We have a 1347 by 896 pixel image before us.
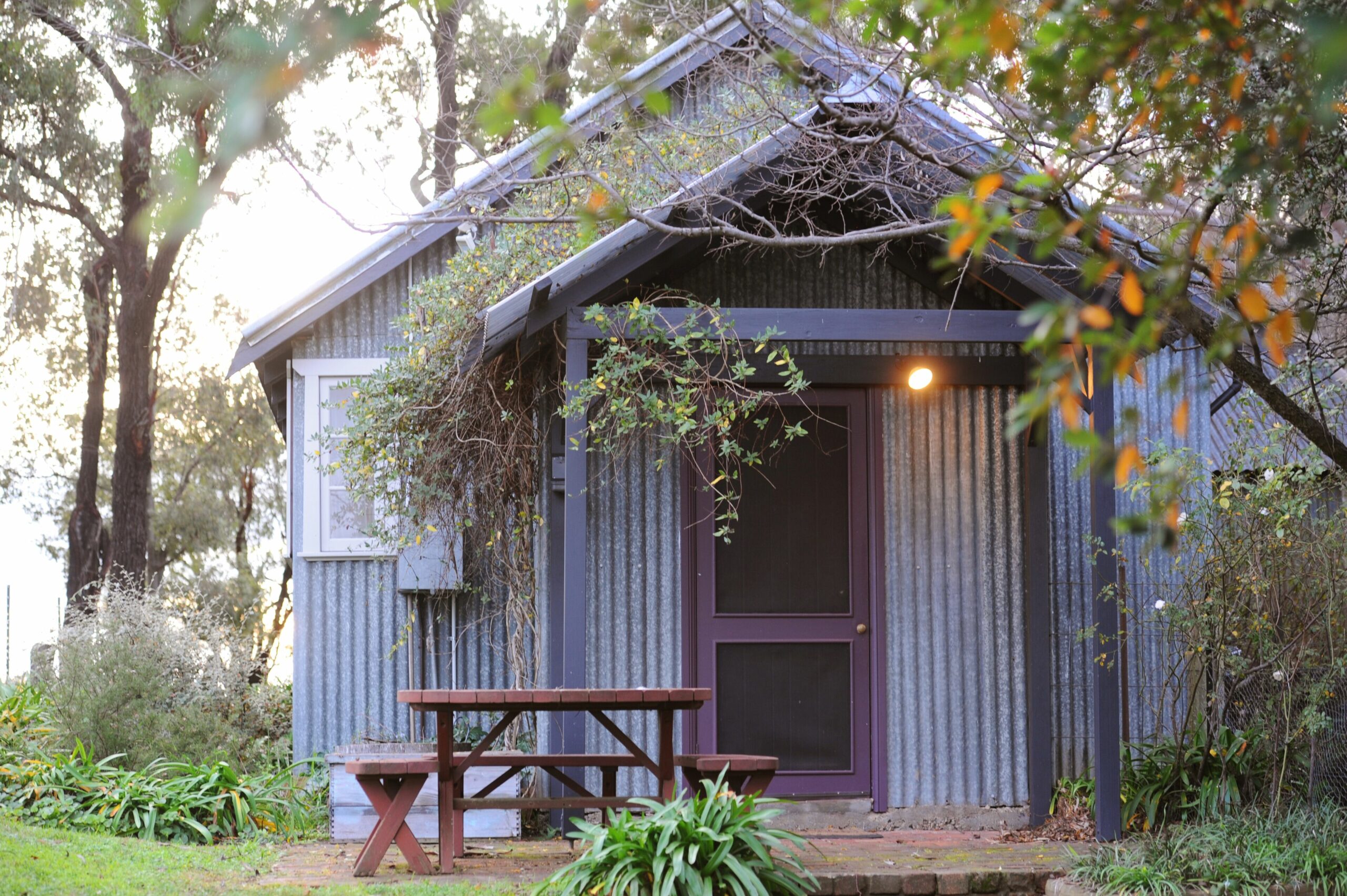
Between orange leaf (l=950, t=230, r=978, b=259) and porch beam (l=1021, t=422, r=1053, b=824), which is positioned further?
porch beam (l=1021, t=422, r=1053, b=824)

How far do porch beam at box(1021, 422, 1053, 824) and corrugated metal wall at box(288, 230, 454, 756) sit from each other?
433 centimetres

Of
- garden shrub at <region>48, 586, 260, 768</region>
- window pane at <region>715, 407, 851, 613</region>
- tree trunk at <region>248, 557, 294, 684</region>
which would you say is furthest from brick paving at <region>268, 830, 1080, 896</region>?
tree trunk at <region>248, 557, 294, 684</region>

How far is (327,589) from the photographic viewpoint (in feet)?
32.0

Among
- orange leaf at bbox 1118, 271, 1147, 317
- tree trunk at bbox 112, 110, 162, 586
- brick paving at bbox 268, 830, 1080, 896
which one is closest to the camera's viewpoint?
orange leaf at bbox 1118, 271, 1147, 317

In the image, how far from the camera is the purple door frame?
27.1 ft

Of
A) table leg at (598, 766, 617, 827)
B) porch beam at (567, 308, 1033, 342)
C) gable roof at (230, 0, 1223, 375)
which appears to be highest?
gable roof at (230, 0, 1223, 375)

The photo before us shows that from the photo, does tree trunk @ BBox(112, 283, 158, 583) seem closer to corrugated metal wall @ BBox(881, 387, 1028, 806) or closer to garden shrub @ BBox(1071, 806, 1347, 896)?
corrugated metal wall @ BBox(881, 387, 1028, 806)

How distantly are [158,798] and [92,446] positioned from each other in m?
13.3

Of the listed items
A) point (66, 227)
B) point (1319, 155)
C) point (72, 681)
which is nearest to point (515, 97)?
point (1319, 155)

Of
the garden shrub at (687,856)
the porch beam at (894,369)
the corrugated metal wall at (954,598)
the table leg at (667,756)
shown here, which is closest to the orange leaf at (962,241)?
the garden shrub at (687,856)

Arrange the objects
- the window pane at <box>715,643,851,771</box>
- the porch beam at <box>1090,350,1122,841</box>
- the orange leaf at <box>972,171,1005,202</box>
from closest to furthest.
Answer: the orange leaf at <box>972,171,1005,202</box> → the porch beam at <box>1090,350,1122,841</box> → the window pane at <box>715,643,851,771</box>

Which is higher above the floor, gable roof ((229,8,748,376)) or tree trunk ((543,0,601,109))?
tree trunk ((543,0,601,109))

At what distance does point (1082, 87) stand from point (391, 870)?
509 cm

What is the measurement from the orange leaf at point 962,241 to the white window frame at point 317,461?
7.51 meters
